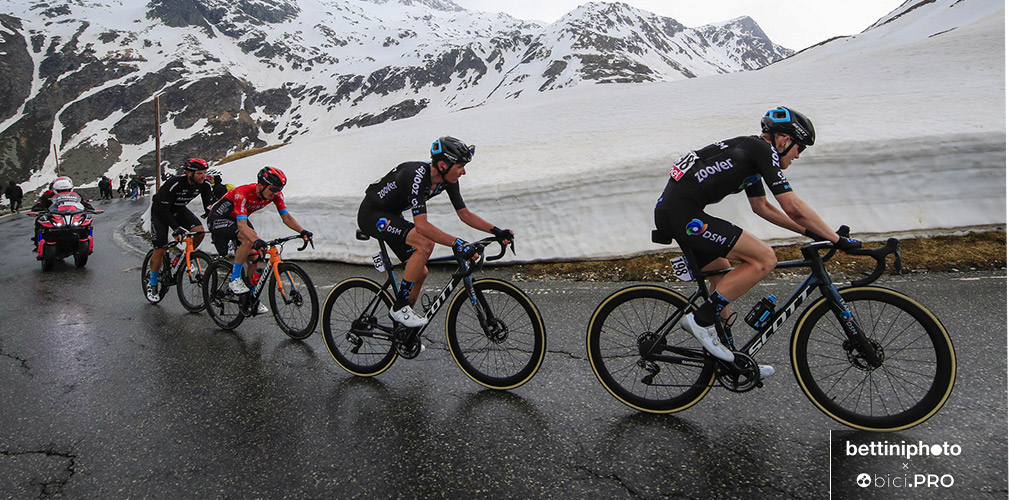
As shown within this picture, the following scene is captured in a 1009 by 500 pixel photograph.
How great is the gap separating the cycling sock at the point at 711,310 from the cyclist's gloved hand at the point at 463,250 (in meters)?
1.68

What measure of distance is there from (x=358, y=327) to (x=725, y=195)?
10.6 ft

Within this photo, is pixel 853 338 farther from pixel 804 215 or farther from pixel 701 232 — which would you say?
pixel 701 232

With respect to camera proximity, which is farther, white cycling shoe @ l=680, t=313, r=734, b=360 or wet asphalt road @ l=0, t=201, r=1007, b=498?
white cycling shoe @ l=680, t=313, r=734, b=360

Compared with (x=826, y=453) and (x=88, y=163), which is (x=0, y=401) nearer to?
(x=826, y=453)

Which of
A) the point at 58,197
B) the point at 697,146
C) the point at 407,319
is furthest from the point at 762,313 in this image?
the point at 58,197

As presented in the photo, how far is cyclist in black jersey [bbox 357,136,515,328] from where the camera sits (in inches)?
171

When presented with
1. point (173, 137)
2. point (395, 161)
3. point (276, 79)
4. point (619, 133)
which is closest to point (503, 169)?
point (619, 133)

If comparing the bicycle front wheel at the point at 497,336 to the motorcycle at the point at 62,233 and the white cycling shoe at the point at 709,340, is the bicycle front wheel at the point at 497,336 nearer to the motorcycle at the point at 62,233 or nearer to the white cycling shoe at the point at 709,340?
the white cycling shoe at the point at 709,340

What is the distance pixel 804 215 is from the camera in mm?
3332

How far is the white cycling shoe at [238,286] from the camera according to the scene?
6.27m

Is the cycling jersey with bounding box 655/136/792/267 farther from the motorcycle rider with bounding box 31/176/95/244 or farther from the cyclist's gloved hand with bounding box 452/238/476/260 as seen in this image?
the motorcycle rider with bounding box 31/176/95/244

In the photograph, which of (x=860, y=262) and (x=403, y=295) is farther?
(x=860, y=262)

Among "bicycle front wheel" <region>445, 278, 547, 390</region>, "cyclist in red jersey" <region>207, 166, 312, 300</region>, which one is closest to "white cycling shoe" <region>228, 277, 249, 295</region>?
"cyclist in red jersey" <region>207, 166, 312, 300</region>

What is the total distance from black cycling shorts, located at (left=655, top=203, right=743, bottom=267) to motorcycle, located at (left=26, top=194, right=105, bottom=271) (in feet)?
39.6
